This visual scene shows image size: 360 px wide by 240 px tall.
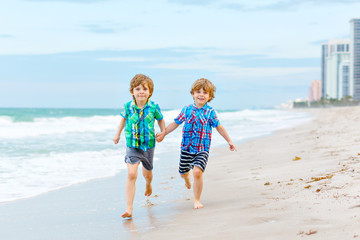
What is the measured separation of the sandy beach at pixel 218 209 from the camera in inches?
131

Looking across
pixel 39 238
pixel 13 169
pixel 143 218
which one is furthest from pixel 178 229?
pixel 13 169

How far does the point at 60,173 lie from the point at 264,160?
3761 millimetres

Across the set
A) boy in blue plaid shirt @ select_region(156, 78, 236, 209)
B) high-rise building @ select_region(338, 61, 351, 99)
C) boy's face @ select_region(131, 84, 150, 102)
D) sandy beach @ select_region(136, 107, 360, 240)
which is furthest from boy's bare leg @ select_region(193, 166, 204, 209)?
high-rise building @ select_region(338, 61, 351, 99)

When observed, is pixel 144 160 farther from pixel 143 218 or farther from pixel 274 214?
pixel 274 214

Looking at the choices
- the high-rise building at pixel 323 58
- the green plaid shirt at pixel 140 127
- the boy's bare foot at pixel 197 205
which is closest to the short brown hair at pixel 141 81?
the green plaid shirt at pixel 140 127

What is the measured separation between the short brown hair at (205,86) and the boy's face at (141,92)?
573mm

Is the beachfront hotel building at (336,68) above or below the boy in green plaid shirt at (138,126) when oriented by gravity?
above

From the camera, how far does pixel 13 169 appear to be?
773 cm

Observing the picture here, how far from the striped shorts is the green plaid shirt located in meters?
0.45

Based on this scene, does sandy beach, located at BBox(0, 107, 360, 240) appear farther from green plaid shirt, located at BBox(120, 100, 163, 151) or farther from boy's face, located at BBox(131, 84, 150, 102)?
boy's face, located at BBox(131, 84, 150, 102)

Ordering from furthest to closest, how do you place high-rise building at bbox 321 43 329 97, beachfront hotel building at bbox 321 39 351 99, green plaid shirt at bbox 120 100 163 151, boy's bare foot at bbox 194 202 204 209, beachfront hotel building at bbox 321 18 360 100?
1. high-rise building at bbox 321 43 329 97
2. beachfront hotel building at bbox 321 39 351 99
3. beachfront hotel building at bbox 321 18 360 100
4. boy's bare foot at bbox 194 202 204 209
5. green plaid shirt at bbox 120 100 163 151

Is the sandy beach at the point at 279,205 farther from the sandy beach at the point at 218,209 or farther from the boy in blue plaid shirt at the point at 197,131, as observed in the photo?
the boy in blue plaid shirt at the point at 197,131

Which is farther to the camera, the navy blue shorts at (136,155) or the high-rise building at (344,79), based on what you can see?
the high-rise building at (344,79)

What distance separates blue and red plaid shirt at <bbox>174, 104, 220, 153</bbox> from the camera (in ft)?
15.3
